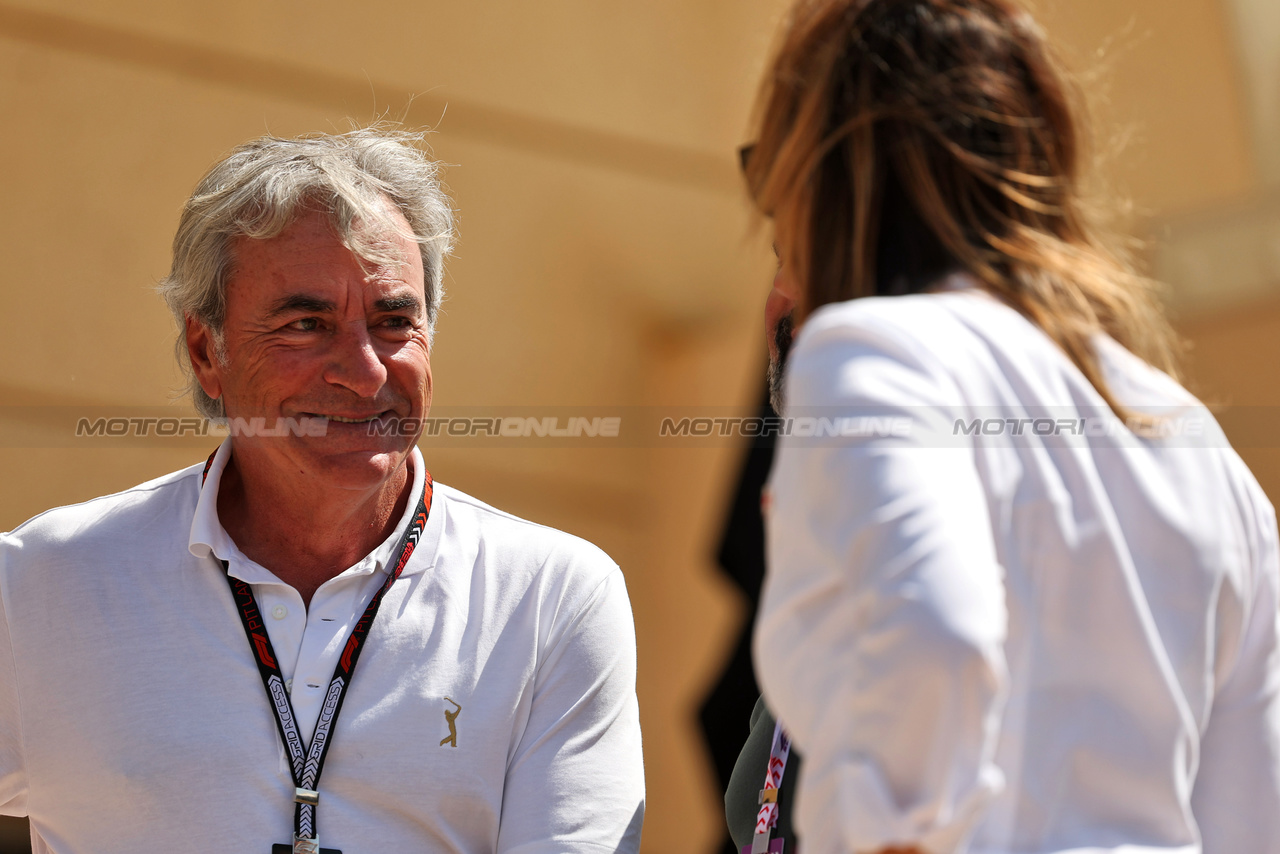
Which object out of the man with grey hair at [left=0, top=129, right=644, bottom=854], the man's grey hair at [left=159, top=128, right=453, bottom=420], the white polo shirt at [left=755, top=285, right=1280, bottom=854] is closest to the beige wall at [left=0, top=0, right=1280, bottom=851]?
the man's grey hair at [left=159, top=128, right=453, bottom=420]

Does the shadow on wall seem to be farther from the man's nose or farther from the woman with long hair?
the woman with long hair

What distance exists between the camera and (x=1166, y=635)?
1.17 m

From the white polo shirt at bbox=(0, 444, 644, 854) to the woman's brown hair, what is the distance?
1337 mm

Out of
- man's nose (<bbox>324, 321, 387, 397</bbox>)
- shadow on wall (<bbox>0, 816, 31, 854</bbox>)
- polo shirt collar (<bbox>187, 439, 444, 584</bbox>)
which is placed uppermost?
man's nose (<bbox>324, 321, 387, 397</bbox>)

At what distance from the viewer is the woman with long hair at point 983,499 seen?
1.04 meters

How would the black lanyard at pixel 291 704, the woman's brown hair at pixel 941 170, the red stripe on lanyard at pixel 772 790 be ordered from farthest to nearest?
1. the black lanyard at pixel 291 704
2. the red stripe on lanyard at pixel 772 790
3. the woman's brown hair at pixel 941 170

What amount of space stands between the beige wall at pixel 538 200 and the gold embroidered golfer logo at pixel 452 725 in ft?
7.07

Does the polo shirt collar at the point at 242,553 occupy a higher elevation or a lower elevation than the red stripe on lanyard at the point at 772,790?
higher

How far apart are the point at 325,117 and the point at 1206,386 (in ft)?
11.9

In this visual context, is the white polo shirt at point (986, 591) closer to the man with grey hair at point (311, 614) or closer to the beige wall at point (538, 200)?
the man with grey hair at point (311, 614)

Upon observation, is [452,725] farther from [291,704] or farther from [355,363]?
[355,363]

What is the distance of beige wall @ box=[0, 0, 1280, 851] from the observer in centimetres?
386

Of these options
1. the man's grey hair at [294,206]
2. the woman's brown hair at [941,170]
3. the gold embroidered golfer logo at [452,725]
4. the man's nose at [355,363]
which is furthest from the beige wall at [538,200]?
the woman's brown hair at [941,170]

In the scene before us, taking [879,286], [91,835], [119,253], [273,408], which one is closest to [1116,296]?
[879,286]
